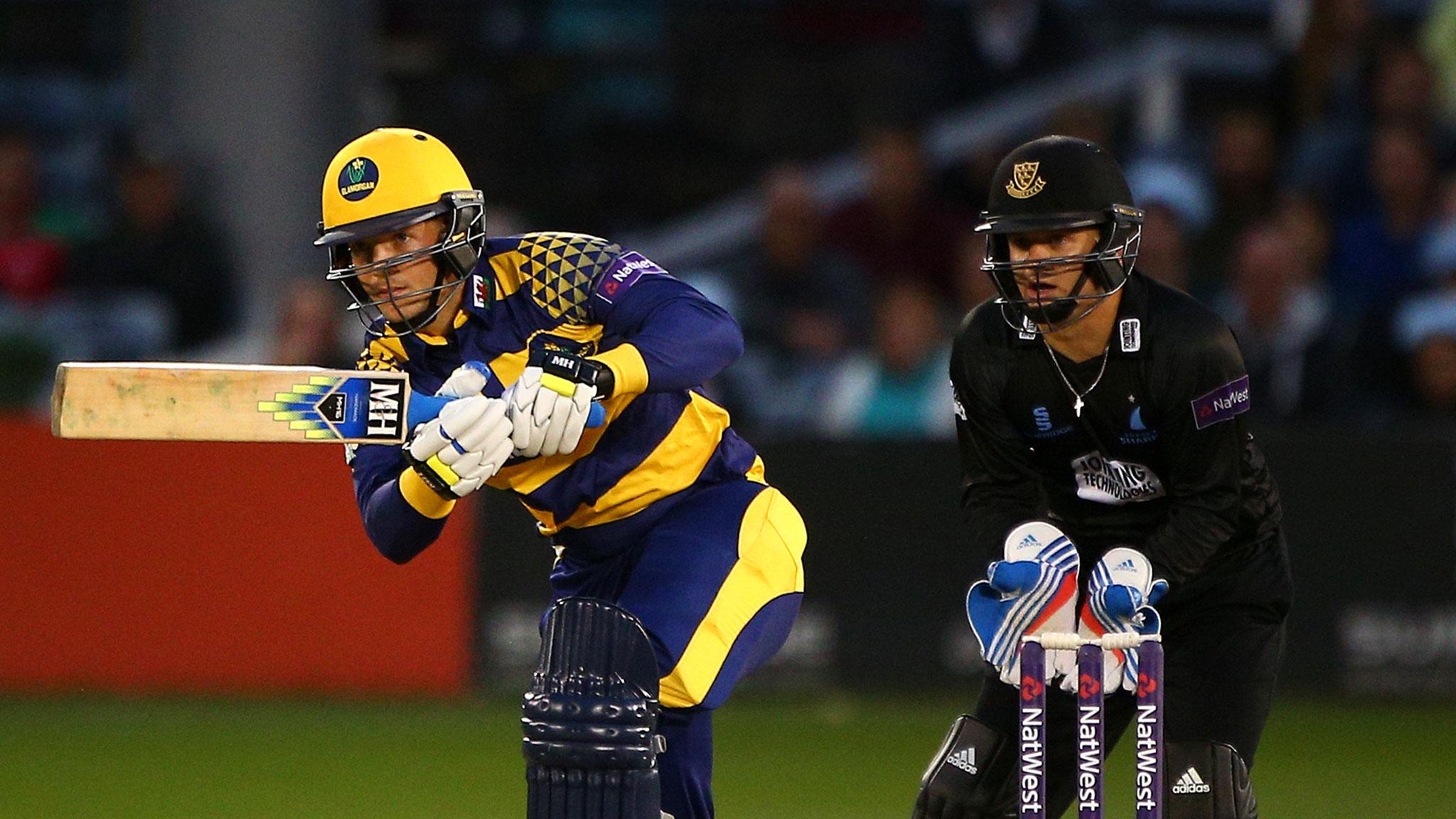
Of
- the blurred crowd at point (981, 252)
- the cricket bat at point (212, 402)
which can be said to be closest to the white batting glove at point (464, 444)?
the cricket bat at point (212, 402)

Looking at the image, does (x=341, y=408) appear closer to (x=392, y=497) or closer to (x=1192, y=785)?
(x=392, y=497)

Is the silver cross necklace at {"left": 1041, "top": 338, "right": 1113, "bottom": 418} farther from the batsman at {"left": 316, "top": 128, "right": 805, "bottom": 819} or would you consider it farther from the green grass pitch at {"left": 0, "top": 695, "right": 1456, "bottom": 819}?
the green grass pitch at {"left": 0, "top": 695, "right": 1456, "bottom": 819}

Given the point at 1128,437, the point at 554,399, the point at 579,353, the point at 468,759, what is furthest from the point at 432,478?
the point at 468,759

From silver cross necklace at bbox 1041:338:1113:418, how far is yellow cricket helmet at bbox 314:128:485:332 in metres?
1.21

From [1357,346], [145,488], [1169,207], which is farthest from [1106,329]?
[145,488]

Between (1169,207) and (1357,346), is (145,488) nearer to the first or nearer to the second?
(1169,207)

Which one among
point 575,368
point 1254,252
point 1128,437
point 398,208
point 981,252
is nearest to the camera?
point 575,368

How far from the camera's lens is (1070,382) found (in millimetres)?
4246

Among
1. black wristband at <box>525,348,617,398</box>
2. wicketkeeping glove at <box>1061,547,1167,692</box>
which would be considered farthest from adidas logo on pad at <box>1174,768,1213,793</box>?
black wristband at <box>525,348,617,398</box>

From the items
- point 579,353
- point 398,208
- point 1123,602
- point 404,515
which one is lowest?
point 1123,602

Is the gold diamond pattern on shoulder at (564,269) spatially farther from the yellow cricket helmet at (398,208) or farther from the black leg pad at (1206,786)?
the black leg pad at (1206,786)

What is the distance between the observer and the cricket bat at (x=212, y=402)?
12.5ft

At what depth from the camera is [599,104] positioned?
1100 cm

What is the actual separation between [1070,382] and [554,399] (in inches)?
43.2
